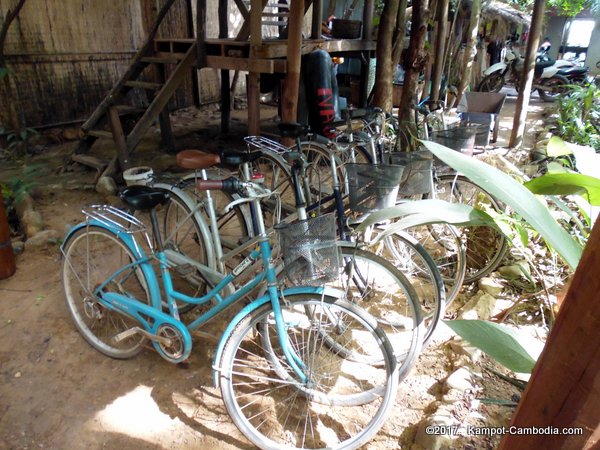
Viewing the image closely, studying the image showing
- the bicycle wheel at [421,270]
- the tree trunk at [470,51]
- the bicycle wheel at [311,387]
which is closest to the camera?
the bicycle wheel at [311,387]

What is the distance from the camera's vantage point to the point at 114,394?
2295 millimetres

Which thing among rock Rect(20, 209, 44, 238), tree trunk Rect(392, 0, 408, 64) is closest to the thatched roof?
tree trunk Rect(392, 0, 408, 64)

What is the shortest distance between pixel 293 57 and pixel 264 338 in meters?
3.21

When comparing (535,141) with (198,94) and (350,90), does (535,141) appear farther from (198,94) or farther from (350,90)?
(198,94)

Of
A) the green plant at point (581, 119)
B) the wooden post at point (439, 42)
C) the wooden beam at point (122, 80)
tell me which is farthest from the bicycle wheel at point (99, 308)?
the wooden post at point (439, 42)

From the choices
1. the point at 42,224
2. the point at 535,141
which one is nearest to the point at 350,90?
the point at 535,141

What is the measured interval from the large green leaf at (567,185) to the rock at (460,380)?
121 cm

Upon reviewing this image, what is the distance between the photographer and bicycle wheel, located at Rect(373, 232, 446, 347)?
2.38m

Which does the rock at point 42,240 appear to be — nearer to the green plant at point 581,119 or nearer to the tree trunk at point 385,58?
the tree trunk at point 385,58

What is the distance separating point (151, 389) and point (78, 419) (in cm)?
37

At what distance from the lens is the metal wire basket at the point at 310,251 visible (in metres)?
1.80

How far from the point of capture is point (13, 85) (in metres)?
6.01

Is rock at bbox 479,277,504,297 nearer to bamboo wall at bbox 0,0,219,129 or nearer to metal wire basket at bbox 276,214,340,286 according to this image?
metal wire basket at bbox 276,214,340,286

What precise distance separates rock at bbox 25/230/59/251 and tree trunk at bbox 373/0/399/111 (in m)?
4.05
